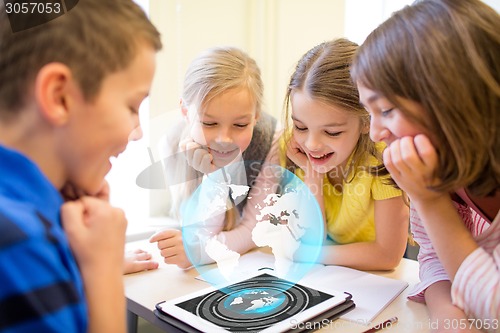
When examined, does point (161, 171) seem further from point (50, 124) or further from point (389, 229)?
point (50, 124)

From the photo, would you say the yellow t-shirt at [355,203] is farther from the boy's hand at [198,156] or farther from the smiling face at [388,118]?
the smiling face at [388,118]

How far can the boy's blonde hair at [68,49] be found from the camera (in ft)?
1.73

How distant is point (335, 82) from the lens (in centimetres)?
110

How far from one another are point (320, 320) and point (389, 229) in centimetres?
45

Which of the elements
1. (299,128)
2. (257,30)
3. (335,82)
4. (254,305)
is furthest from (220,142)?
(257,30)

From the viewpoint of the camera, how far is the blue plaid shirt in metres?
0.45

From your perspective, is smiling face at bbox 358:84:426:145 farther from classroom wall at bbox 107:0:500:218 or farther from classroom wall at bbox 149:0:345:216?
classroom wall at bbox 149:0:345:216

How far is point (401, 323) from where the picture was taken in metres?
0.82

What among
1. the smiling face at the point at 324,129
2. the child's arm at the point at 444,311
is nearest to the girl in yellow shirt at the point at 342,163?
the smiling face at the point at 324,129

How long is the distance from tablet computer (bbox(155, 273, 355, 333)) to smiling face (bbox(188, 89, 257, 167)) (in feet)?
1.24

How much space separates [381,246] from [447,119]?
481 mm

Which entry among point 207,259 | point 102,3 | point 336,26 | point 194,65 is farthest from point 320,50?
point 336,26

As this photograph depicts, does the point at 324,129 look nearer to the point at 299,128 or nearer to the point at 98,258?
the point at 299,128

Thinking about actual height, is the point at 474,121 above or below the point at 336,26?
below
